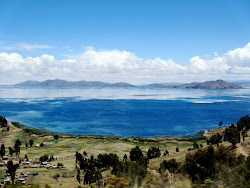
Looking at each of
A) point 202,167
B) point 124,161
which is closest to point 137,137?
point 124,161

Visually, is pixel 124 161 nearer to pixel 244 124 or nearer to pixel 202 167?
pixel 202 167

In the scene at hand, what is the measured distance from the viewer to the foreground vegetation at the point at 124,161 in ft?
18.7

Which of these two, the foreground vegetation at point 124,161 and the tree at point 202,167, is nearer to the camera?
the foreground vegetation at point 124,161

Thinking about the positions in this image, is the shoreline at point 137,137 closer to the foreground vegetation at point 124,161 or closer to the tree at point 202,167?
the foreground vegetation at point 124,161

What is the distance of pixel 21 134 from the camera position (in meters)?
94.2

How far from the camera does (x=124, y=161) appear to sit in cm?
4384

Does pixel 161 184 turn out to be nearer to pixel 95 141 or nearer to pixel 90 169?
pixel 90 169

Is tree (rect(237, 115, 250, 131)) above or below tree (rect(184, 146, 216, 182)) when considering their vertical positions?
below

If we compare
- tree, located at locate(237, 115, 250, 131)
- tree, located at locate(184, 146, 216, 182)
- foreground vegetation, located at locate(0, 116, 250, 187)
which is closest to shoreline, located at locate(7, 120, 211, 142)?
foreground vegetation, located at locate(0, 116, 250, 187)

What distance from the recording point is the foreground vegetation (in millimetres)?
5711

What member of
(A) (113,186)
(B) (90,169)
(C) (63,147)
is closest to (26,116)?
(C) (63,147)

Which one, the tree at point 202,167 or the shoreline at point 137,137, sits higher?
the tree at point 202,167

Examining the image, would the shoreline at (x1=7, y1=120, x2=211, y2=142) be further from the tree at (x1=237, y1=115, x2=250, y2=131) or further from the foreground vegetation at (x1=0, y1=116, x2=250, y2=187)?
the tree at (x1=237, y1=115, x2=250, y2=131)

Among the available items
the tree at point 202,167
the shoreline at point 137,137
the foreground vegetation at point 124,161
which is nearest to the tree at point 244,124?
the foreground vegetation at point 124,161
